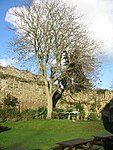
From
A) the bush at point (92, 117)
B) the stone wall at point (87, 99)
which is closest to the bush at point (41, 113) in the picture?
the stone wall at point (87, 99)

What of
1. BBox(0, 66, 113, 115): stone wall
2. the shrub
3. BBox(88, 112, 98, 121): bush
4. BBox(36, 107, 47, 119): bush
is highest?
BBox(0, 66, 113, 115): stone wall

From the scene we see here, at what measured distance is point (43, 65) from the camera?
29219 millimetres

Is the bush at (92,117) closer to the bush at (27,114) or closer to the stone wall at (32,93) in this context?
the stone wall at (32,93)

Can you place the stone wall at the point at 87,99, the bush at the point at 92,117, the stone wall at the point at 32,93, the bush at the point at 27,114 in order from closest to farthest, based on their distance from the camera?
1. the bush at the point at 27,114
2. the stone wall at the point at 32,93
3. the bush at the point at 92,117
4. the stone wall at the point at 87,99

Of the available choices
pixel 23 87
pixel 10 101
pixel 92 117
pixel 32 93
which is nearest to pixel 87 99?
pixel 92 117

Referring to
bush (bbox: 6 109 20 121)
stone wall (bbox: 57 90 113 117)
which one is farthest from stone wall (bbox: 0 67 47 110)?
stone wall (bbox: 57 90 113 117)

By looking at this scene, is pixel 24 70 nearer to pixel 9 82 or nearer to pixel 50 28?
pixel 9 82

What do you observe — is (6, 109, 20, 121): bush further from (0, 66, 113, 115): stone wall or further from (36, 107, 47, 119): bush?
(36, 107, 47, 119): bush

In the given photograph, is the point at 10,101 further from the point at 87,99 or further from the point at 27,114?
the point at 87,99

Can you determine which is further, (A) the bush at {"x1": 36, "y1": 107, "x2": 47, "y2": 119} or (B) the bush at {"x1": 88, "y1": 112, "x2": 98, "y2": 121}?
(B) the bush at {"x1": 88, "y1": 112, "x2": 98, "y2": 121}

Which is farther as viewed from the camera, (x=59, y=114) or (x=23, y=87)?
(x=23, y=87)

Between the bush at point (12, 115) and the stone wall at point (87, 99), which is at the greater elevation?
the stone wall at point (87, 99)

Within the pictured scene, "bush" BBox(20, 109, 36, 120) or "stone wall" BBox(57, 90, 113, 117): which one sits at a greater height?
"stone wall" BBox(57, 90, 113, 117)

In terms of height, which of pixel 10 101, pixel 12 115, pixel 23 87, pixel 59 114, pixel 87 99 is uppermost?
pixel 23 87
